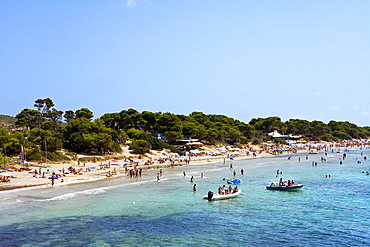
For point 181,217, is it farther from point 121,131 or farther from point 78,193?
point 121,131

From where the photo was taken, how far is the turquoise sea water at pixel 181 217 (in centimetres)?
2019

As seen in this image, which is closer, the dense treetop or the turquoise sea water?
the turquoise sea water

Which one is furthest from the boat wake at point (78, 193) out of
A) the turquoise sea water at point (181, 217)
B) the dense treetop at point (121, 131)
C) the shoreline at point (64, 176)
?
the dense treetop at point (121, 131)

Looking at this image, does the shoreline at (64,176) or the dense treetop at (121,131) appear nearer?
the shoreline at (64,176)

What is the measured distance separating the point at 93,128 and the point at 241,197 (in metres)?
48.6

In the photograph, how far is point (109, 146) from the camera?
230 ft

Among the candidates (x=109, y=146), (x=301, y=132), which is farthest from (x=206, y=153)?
(x=301, y=132)

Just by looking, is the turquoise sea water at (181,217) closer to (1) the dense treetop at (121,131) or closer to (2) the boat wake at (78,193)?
(2) the boat wake at (78,193)

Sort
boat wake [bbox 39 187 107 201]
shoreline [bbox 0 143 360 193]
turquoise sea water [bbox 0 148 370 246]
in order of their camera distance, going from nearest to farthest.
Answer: turquoise sea water [bbox 0 148 370 246] < boat wake [bbox 39 187 107 201] < shoreline [bbox 0 143 360 193]

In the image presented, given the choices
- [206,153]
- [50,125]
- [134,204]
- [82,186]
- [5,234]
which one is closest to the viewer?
[5,234]

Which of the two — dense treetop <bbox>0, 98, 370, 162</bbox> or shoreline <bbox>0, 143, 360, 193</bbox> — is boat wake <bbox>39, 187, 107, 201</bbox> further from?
dense treetop <bbox>0, 98, 370, 162</bbox>

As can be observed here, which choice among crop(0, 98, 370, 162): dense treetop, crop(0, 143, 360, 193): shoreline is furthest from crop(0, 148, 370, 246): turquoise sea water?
crop(0, 98, 370, 162): dense treetop

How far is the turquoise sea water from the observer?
20188mm

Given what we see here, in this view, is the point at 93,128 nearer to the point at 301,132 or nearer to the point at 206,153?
the point at 206,153
